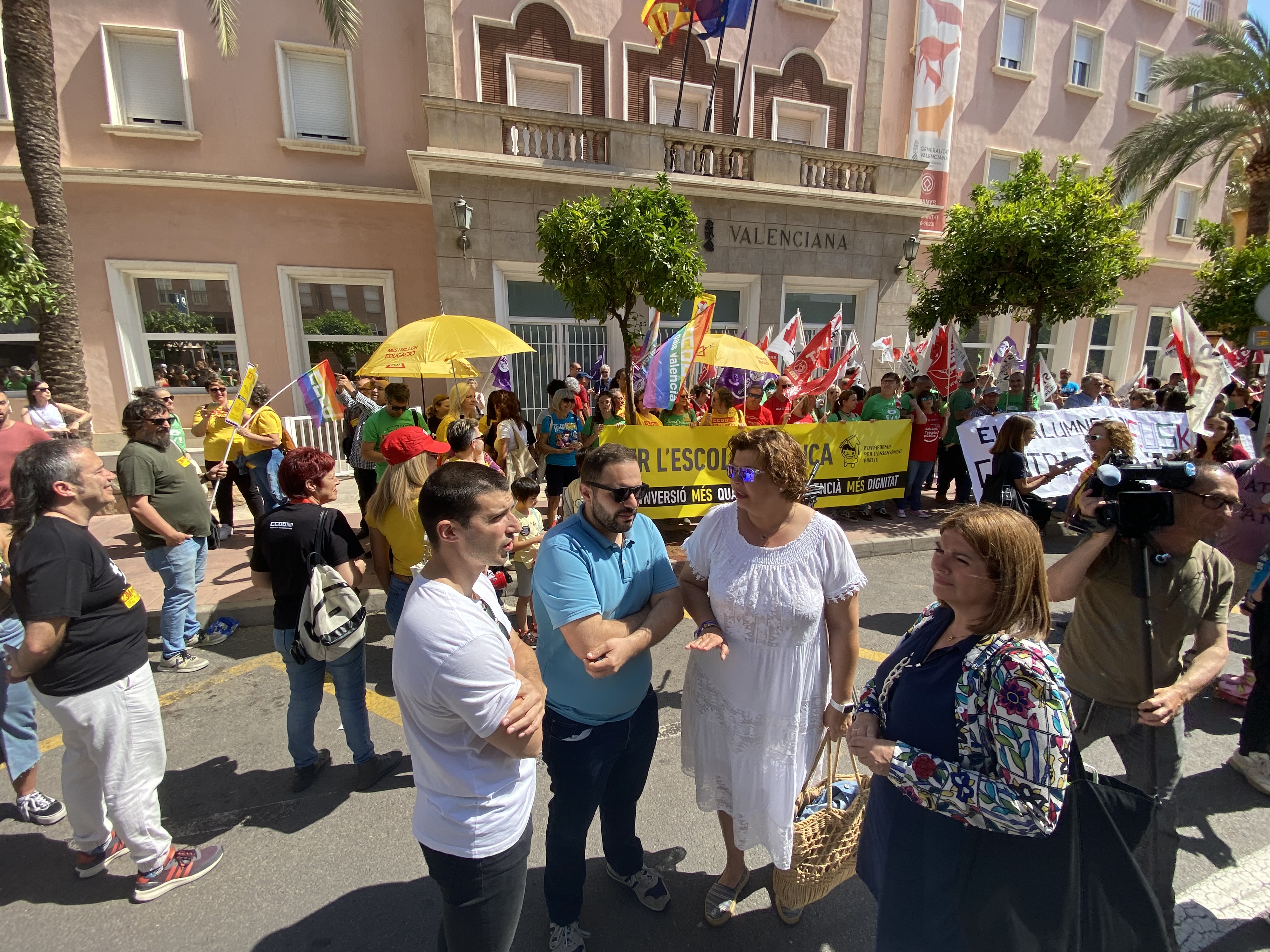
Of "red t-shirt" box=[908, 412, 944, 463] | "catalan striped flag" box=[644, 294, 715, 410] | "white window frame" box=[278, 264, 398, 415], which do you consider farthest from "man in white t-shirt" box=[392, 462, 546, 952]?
"white window frame" box=[278, 264, 398, 415]

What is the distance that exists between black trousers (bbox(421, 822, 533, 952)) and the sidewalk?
2.49 m

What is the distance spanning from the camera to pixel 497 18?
10.7 metres

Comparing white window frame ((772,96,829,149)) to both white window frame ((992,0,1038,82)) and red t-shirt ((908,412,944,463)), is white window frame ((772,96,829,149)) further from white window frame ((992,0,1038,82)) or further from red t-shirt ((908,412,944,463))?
red t-shirt ((908,412,944,463))

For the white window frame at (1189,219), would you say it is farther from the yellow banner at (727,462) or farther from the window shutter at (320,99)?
the window shutter at (320,99)

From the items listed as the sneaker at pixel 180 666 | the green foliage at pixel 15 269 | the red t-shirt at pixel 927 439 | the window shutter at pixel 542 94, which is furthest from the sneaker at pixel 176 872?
the window shutter at pixel 542 94

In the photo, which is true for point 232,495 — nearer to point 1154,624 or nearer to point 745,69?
point 1154,624

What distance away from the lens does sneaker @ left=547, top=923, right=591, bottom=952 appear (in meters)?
2.13

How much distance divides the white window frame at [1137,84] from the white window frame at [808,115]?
10399 mm

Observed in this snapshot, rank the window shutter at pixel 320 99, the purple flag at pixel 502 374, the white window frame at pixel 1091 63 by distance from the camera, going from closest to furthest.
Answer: the purple flag at pixel 502 374
the window shutter at pixel 320 99
the white window frame at pixel 1091 63

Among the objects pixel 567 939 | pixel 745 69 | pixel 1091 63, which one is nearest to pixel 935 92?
pixel 745 69

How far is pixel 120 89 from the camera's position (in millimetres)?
9617

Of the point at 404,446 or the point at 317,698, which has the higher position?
the point at 404,446

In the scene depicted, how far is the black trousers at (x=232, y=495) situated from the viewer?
22.8ft

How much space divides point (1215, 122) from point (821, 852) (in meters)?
20.8
